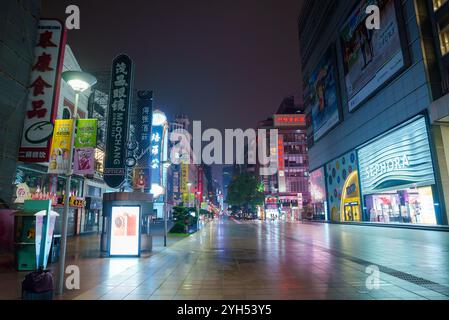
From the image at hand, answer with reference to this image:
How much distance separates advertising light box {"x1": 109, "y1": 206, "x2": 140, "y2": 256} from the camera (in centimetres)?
1451

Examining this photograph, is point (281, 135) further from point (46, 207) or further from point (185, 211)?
point (46, 207)

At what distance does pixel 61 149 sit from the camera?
8.91 meters

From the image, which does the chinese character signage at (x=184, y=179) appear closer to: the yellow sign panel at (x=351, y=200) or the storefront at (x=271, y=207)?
the yellow sign panel at (x=351, y=200)

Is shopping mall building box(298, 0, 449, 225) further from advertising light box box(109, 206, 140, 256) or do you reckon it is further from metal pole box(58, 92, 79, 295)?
metal pole box(58, 92, 79, 295)

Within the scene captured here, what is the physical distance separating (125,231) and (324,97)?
A: 173ft

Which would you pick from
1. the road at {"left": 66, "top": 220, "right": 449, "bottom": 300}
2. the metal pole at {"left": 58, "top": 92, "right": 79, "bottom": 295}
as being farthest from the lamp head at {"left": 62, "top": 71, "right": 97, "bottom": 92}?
the road at {"left": 66, "top": 220, "right": 449, "bottom": 300}

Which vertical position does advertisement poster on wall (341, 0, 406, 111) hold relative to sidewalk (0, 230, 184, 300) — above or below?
above

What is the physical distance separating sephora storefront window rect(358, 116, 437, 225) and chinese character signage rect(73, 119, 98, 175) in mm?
31561

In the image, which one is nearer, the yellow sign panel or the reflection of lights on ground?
the reflection of lights on ground

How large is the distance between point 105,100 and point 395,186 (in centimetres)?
3779

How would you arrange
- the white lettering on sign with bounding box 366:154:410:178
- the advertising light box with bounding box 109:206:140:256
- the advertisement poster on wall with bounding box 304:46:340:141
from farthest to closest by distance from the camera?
the advertisement poster on wall with bounding box 304:46:340:141 < the white lettering on sign with bounding box 366:154:410:178 < the advertising light box with bounding box 109:206:140:256

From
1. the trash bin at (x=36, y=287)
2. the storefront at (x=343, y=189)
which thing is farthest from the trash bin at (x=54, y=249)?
the storefront at (x=343, y=189)

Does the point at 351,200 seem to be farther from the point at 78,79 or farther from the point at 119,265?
the point at 78,79

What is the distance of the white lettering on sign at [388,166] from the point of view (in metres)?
33.6
